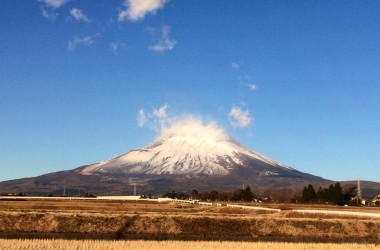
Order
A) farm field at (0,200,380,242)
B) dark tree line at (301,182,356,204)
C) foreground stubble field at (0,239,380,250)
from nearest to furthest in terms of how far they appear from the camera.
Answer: foreground stubble field at (0,239,380,250) → farm field at (0,200,380,242) → dark tree line at (301,182,356,204)

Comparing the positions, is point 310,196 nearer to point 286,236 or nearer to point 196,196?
point 196,196

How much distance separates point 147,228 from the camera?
5569 cm

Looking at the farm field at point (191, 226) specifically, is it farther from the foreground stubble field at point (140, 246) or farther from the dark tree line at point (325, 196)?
the dark tree line at point (325, 196)

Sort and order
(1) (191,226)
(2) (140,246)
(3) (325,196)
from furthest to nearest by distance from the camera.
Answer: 1. (3) (325,196)
2. (1) (191,226)
3. (2) (140,246)

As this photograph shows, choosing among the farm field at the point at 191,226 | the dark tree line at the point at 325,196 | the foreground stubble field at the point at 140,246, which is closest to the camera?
the foreground stubble field at the point at 140,246

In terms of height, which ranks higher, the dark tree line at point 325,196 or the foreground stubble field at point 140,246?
the dark tree line at point 325,196

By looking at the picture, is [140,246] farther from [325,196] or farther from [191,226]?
[325,196]

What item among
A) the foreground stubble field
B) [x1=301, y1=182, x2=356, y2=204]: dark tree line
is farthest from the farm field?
[x1=301, y1=182, x2=356, y2=204]: dark tree line

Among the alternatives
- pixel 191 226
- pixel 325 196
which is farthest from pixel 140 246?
pixel 325 196

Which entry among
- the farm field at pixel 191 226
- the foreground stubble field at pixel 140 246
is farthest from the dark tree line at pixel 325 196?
the foreground stubble field at pixel 140 246

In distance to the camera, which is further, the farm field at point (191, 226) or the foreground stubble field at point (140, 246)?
the farm field at point (191, 226)

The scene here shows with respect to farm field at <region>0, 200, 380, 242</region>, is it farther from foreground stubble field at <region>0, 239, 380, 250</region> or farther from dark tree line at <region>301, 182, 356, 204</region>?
dark tree line at <region>301, 182, 356, 204</region>

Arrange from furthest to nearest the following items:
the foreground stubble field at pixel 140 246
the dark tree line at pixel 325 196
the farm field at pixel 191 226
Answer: the dark tree line at pixel 325 196 < the farm field at pixel 191 226 < the foreground stubble field at pixel 140 246

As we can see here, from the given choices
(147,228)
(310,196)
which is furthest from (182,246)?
(310,196)
